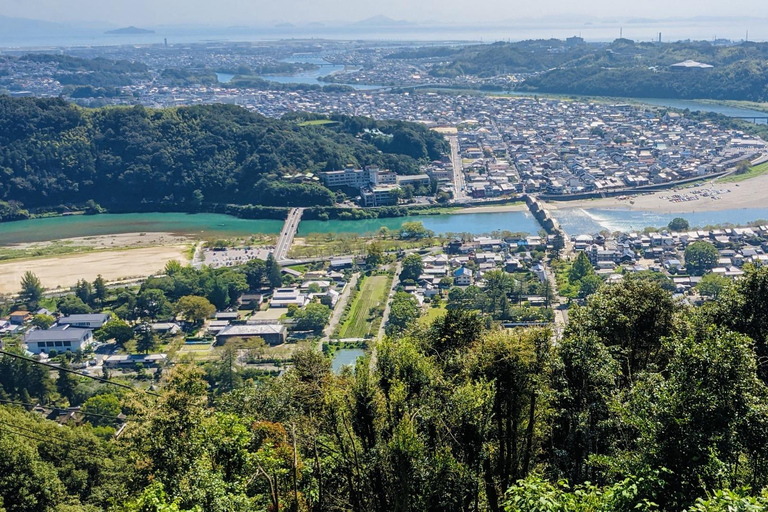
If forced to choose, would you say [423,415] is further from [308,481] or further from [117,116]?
[117,116]

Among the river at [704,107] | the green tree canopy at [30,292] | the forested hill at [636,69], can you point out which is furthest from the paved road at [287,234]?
the forested hill at [636,69]

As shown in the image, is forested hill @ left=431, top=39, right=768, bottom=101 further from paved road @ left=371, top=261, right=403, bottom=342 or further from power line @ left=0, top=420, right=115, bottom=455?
power line @ left=0, top=420, right=115, bottom=455

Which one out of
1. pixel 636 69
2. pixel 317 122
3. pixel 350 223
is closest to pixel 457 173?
pixel 350 223

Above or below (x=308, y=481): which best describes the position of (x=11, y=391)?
below

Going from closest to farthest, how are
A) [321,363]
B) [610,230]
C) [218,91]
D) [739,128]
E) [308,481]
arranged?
1. [308,481]
2. [321,363]
3. [610,230]
4. [739,128]
5. [218,91]

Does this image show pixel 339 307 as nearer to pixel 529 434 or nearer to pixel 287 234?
pixel 287 234

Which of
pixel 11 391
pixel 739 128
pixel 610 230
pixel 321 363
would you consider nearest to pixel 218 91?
pixel 739 128

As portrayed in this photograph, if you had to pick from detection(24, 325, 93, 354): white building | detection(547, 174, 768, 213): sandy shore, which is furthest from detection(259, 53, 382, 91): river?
detection(24, 325, 93, 354): white building
